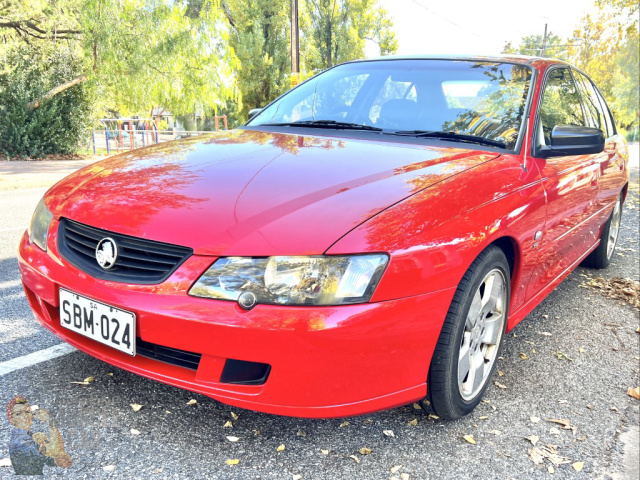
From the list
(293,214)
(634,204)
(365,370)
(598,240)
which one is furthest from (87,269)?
(634,204)

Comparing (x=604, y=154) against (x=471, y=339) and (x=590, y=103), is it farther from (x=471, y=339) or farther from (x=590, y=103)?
(x=471, y=339)

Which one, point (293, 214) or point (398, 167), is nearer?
point (293, 214)

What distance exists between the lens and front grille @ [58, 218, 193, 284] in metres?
1.80

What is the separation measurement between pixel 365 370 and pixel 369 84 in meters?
2.04

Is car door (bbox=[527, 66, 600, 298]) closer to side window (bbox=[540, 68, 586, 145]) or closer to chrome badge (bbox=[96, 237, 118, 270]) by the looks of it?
side window (bbox=[540, 68, 586, 145])

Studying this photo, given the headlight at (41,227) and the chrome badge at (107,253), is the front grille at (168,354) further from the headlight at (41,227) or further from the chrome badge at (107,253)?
the headlight at (41,227)

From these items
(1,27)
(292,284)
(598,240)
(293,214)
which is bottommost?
(598,240)

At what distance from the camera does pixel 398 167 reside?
227 cm

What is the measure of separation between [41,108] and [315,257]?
14.9 metres

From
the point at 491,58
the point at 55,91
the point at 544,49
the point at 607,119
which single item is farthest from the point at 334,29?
the point at 491,58

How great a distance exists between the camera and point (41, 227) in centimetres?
225

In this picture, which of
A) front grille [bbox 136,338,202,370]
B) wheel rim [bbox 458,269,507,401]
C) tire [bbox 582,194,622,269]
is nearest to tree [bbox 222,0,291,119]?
tire [bbox 582,194,622,269]

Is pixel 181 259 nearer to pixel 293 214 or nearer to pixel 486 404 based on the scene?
pixel 293 214

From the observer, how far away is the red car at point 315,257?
172 centimetres
